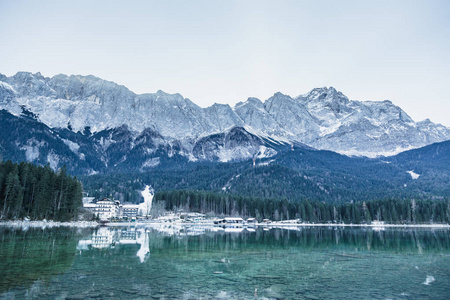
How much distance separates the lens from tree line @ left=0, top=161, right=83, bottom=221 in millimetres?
84188

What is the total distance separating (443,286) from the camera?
26656mm

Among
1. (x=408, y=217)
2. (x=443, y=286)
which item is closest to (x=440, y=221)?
(x=408, y=217)

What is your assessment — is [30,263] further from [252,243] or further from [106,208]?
[106,208]

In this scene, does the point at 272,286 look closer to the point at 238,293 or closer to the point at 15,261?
the point at 238,293

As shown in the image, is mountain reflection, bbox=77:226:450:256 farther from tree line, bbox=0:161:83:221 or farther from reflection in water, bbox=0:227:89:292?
tree line, bbox=0:161:83:221

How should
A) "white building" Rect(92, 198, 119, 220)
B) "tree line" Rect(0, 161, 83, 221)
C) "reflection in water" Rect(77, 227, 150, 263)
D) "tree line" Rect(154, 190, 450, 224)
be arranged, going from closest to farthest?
"reflection in water" Rect(77, 227, 150, 263) → "tree line" Rect(0, 161, 83, 221) → "tree line" Rect(154, 190, 450, 224) → "white building" Rect(92, 198, 119, 220)

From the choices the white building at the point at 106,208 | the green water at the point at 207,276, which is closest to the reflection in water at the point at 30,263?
the green water at the point at 207,276

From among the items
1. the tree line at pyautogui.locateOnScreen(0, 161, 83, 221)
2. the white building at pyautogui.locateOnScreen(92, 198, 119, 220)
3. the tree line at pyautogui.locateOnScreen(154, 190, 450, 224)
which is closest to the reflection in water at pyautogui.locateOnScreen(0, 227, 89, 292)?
the tree line at pyautogui.locateOnScreen(0, 161, 83, 221)

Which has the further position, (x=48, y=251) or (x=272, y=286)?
(x=48, y=251)

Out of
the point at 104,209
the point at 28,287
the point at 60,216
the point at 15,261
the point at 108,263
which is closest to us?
the point at 28,287

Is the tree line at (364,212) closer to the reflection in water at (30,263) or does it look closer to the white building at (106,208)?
the white building at (106,208)

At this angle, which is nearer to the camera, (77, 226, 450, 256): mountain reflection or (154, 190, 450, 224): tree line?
(77, 226, 450, 256): mountain reflection

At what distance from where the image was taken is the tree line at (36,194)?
8419cm

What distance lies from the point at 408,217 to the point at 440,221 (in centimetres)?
1538
